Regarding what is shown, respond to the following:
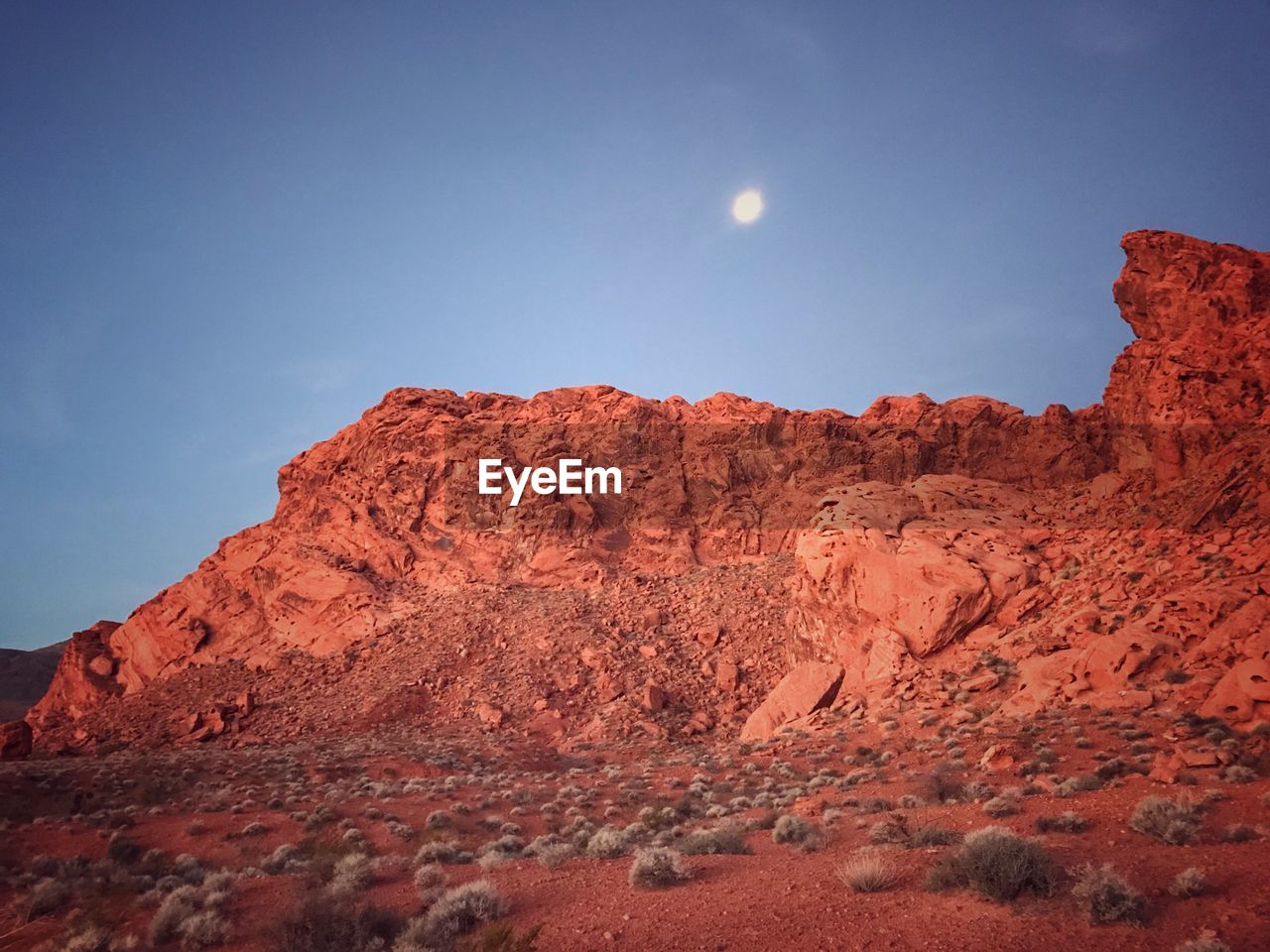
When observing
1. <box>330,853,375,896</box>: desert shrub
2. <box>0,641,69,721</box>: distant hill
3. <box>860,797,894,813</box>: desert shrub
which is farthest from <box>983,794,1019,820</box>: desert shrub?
<box>0,641,69,721</box>: distant hill

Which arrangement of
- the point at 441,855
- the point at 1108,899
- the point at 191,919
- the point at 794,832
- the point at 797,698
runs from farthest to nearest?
the point at 797,698 < the point at 441,855 < the point at 794,832 < the point at 191,919 < the point at 1108,899

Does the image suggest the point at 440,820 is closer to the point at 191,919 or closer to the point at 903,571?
the point at 191,919

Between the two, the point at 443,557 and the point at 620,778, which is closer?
the point at 620,778

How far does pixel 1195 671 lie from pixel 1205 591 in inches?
110

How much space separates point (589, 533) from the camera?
133ft

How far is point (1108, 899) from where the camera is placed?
596cm

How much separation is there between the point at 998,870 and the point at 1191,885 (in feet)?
5.28

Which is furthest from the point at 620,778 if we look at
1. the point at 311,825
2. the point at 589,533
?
the point at 589,533

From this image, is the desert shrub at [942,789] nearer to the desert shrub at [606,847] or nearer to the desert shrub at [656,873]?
the desert shrub at [606,847]

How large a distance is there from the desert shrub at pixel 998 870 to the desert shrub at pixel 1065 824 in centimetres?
221

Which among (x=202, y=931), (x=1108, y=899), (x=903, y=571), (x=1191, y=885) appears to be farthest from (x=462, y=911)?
(x=903, y=571)

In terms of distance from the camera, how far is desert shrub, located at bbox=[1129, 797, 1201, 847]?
794cm

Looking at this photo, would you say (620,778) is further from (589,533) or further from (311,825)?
(589,533)

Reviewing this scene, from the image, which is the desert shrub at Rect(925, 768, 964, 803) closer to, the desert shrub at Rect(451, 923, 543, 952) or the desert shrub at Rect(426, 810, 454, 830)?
the desert shrub at Rect(451, 923, 543, 952)
